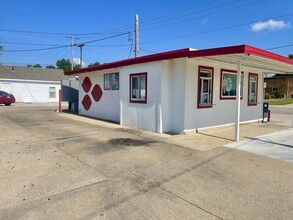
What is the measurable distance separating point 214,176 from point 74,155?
346 cm

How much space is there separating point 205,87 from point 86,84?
29.4 feet

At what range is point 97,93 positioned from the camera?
15094mm

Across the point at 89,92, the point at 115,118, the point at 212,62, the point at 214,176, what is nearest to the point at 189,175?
the point at 214,176

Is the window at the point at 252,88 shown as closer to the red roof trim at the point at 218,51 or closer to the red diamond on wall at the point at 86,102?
the red roof trim at the point at 218,51

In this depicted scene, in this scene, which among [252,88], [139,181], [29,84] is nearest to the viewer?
[139,181]

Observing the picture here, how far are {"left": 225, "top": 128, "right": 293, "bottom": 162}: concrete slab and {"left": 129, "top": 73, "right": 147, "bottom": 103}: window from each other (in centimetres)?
430

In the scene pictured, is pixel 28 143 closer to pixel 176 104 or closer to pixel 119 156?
pixel 119 156

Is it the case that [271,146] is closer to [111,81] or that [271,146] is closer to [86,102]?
[111,81]

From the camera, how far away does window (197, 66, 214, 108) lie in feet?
32.6

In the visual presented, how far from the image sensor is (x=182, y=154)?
6496 millimetres

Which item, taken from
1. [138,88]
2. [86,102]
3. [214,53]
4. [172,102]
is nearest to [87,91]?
[86,102]

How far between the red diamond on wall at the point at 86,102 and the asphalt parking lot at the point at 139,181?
28.3 feet

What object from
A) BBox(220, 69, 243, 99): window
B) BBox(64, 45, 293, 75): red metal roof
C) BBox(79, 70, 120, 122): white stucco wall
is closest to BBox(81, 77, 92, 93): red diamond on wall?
BBox(79, 70, 120, 122): white stucco wall

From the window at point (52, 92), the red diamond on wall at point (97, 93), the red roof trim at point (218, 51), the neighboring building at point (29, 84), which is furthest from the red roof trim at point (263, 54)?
the window at point (52, 92)
